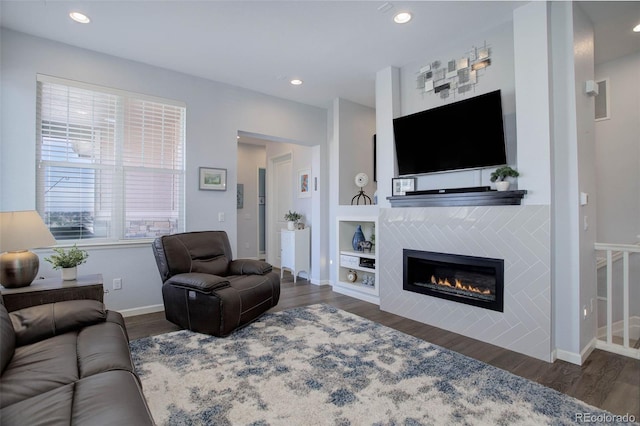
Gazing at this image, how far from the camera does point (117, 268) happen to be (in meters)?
3.45

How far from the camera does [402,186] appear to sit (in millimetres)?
3646

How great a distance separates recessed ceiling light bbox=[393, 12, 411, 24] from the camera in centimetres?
271

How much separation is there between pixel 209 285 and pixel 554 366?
2848 mm

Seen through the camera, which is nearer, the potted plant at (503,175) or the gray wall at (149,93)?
the potted plant at (503,175)

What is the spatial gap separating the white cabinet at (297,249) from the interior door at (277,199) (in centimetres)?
101

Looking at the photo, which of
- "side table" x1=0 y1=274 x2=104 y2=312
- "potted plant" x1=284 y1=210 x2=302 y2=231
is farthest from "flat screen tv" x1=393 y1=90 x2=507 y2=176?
"side table" x1=0 y1=274 x2=104 y2=312

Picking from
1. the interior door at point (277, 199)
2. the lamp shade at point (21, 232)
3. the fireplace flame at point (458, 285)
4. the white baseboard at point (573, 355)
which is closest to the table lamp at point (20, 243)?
the lamp shade at point (21, 232)

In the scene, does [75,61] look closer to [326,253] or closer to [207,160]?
[207,160]

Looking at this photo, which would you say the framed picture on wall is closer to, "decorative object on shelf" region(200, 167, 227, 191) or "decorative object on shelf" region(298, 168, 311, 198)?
"decorative object on shelf" region(298, 168, 311, 198)

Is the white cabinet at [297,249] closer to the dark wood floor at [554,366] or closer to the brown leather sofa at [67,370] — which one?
the dark wood floor at [554,366]

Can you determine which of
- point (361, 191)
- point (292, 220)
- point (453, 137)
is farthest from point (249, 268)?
point (453, 137)

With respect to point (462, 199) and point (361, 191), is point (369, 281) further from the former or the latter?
point (462, 199)

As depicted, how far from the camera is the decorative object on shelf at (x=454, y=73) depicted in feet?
10.1

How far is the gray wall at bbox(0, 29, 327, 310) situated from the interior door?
144cm
